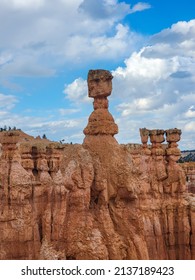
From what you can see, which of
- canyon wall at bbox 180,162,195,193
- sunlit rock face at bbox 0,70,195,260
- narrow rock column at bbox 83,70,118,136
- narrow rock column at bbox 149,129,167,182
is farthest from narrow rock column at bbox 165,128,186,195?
canyon wall at bbox 180,162,195,193

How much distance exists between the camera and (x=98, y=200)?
1185 cm

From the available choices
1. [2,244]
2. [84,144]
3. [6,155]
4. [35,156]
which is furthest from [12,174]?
[35,156]

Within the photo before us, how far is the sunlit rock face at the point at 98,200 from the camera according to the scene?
37.4 feet

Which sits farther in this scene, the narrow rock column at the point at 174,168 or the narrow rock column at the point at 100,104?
the narrow rock column at the point at 174,168

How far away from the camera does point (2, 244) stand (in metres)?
17.5

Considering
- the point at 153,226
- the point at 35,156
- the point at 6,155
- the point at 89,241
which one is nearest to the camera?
the point at 89,241

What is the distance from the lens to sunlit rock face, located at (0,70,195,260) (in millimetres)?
11391

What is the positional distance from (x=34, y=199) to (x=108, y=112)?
8.45 m

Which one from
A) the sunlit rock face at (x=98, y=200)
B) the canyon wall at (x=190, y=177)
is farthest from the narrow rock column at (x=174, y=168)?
the canyon wall at (x=190, y=177)

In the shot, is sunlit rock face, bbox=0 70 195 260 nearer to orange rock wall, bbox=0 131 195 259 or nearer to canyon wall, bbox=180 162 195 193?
orange rock wall, bbox=0 131 195 259

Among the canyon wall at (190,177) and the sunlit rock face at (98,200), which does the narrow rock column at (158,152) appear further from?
the canyon wall at (190,177)

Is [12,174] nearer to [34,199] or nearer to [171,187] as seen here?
[34,199]

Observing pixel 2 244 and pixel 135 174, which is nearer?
pixel 135 174

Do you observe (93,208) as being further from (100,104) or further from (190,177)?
(190,177)
